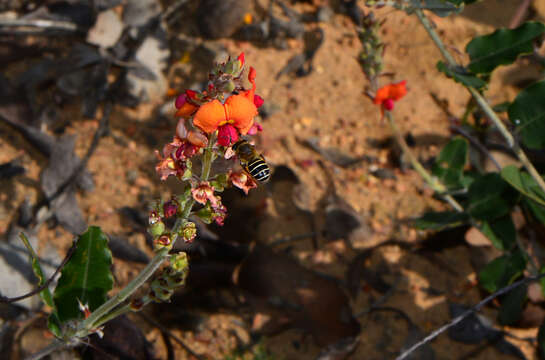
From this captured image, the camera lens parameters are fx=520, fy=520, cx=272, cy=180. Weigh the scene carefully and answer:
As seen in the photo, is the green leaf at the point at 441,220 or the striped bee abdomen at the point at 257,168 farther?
the green leaf at the point at 441,220

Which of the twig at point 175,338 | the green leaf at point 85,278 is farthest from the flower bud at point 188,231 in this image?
the twig at point 175,338

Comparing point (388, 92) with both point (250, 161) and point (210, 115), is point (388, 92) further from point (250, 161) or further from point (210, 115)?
point (210, 115)

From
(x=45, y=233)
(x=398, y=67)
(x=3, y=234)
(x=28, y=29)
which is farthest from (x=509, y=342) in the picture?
(x=28, y=29)

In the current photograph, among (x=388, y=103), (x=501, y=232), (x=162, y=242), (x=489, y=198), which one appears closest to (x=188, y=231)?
(x=162, y=242)

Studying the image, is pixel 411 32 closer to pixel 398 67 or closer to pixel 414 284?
pixel 398 67

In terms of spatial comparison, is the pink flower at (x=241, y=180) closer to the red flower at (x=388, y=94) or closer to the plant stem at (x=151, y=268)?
the plant stem at (x=151, y=268)
